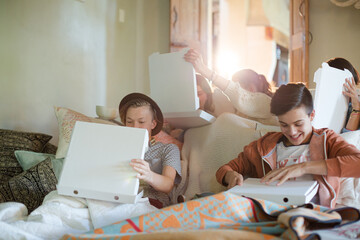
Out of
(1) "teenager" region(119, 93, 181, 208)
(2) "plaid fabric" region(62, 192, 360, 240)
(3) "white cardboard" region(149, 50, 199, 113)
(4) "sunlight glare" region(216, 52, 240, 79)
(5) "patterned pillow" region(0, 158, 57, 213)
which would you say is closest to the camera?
(2) "plaid fabric" region(62, 192, 360, 240)

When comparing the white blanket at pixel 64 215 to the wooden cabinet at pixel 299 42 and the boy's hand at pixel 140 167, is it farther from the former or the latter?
the wooden cabinet at pixel 299 42

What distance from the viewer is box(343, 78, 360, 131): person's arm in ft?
5.72

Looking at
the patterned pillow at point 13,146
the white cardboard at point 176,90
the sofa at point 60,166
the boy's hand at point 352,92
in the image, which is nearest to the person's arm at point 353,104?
the boy's hand at point 352,92

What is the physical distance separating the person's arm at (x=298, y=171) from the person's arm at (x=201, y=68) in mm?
657

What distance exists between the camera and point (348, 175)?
130cm

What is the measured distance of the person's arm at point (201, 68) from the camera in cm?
180

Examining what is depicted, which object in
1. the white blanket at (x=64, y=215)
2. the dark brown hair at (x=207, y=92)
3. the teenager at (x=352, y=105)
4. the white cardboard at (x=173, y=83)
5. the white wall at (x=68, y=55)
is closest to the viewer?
the white blanket at (x=64, y=215)

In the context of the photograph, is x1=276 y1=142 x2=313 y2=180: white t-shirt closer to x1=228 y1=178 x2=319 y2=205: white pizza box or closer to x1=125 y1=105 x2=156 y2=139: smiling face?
x1=228 y1=178 x2=319 y2=205: white pizza box

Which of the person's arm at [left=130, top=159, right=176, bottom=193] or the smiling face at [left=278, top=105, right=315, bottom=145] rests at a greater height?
the smiling face at [left=278, top=105, right=315, bottom=145]

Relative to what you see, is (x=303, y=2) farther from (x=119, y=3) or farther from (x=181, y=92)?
(x=181, y=92)

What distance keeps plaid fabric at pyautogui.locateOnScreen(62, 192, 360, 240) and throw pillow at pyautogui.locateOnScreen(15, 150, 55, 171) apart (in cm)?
100

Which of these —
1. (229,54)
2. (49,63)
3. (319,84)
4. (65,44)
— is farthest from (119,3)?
(229,54)

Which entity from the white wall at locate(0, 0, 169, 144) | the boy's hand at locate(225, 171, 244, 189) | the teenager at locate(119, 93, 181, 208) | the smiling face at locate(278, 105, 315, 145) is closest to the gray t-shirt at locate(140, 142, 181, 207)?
the teenager at locate(119, 93, 181, 208)

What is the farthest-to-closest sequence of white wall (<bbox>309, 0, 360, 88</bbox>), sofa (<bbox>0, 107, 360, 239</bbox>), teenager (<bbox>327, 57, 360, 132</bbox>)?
white wall (<bbox>309, 0, 360, 88</bbox>) → teenager (<bbox>327, 57, 360, 132</bbox>) → sofa (<bbox>0, 107, 360, 239</bbox>)
